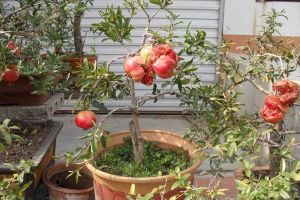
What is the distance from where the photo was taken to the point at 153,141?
11.9ft

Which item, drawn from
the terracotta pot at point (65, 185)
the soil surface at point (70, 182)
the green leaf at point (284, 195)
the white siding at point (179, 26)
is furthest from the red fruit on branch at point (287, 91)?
the white siding at point (179, 26)

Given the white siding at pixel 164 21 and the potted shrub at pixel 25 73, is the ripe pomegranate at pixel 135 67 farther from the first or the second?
the white siding at pixel 164 21

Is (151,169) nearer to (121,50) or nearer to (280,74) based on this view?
(280,74)

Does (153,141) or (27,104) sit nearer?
(153,141)

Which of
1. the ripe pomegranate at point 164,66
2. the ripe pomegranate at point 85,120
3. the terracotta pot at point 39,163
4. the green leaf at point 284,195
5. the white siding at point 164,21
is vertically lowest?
the terracotta pot at point 39,163

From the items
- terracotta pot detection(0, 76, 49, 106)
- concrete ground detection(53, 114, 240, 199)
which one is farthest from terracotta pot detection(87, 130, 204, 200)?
concrete ground detection(53, 114, 240, 199)

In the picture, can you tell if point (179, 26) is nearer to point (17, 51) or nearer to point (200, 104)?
point (17, 51)

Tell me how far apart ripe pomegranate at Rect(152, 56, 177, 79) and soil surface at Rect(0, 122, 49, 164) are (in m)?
1.51

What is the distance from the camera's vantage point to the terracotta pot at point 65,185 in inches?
147

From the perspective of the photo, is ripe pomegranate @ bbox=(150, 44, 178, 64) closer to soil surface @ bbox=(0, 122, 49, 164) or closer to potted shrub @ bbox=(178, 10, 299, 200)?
potted shrub @ bbox=(178, 10, 299, 200)

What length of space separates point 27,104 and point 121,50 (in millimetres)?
2615

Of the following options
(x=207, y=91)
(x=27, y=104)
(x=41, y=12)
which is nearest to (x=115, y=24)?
(x=207, y=91)

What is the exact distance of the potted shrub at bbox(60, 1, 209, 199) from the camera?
99.5 inches

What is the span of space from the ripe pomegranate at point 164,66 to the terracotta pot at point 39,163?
51.5 inches
